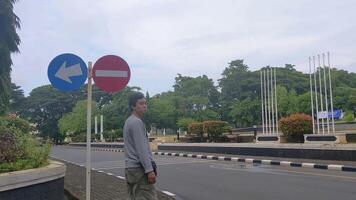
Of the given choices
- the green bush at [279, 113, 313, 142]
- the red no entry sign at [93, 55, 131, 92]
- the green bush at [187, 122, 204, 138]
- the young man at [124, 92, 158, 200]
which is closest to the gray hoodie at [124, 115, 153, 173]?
the young man at [124, 92, 158, 200]

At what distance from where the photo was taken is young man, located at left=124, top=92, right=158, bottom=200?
16.4 feet

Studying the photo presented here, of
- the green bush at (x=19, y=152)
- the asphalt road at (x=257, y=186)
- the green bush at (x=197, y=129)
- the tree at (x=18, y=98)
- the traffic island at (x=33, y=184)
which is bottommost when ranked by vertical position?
the asphalt road at (x=257, y=186)

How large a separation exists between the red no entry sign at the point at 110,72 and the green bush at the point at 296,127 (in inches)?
734

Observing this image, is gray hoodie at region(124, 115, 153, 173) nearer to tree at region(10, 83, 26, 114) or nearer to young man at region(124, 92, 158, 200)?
young man at region(124, 92, 158, 200)

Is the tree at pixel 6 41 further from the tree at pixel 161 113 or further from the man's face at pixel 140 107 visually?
the tree at pixel 161 113

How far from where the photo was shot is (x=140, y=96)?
5.30 meters

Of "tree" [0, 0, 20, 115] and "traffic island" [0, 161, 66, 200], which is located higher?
"tree" [0, 0, 20, 115]

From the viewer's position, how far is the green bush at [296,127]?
80.3ft

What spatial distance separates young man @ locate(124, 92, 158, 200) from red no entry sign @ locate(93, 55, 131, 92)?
201cm

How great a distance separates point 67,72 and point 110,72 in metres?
0.67

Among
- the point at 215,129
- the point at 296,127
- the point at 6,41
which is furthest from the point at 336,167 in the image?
the point at 215,129

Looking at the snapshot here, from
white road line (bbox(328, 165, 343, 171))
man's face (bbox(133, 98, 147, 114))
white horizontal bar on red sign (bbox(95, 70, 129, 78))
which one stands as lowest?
white road line (bbox(328, 165, 343, 171))

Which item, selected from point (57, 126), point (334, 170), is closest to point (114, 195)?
point (334, 170)

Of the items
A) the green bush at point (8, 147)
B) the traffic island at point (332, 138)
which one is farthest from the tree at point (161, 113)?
the green bush at point (8, 147)
